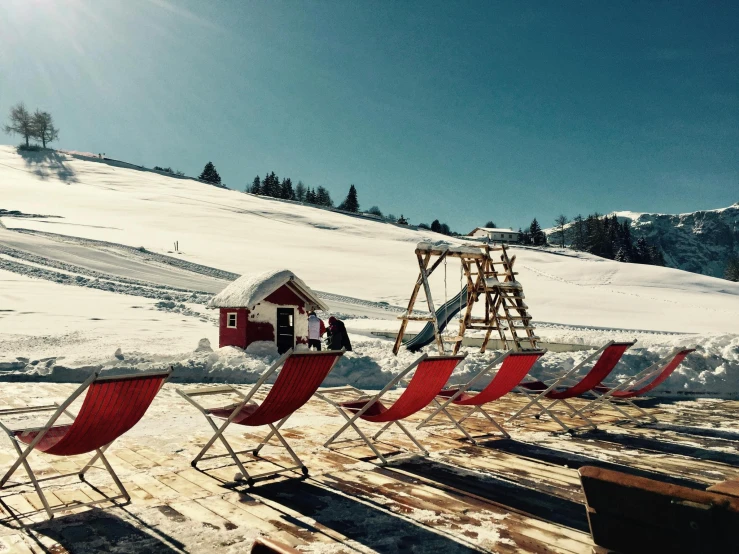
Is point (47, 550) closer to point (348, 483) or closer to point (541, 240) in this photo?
point (348, 483)

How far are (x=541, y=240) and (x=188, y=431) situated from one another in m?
89.3

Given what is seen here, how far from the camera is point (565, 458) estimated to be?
17.9ft

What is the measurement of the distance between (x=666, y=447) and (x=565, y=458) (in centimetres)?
130

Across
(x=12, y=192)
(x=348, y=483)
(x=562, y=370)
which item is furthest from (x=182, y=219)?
(x=348, y=483)

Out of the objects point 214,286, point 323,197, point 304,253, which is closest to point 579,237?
point 323,197

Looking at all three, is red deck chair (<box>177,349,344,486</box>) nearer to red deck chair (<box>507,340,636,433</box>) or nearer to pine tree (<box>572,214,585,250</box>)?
red deck chair (<box>507,340,636,433</box>)

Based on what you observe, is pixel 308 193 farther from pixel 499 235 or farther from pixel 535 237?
pixel 499 235

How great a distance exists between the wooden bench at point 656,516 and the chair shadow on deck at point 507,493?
1.60 meters

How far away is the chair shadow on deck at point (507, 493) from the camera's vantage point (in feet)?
12.6

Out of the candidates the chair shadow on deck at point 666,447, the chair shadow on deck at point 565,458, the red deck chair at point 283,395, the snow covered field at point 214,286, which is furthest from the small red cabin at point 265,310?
the chair shadow on deck at point 666,447

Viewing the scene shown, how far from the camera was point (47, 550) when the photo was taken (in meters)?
3.22

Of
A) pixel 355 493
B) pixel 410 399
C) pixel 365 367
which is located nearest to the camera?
pixel 355 493

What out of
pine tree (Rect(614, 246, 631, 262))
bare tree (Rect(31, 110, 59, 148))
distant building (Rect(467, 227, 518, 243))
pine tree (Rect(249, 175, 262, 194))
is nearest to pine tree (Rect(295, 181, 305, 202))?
pine tree (Rect(249, 175, 262, 194))

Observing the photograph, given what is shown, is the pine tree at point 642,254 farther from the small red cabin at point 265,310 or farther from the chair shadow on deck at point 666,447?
the chair shadow on deck at point 666,447
